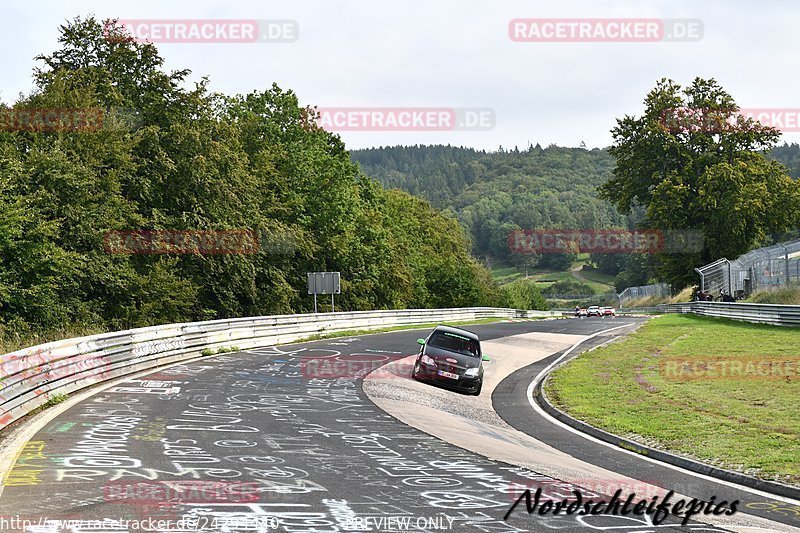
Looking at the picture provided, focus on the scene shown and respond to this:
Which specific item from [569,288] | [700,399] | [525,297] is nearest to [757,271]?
[700,399]

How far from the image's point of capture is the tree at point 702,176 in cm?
5938

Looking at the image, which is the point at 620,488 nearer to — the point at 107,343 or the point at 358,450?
the point at 358,450

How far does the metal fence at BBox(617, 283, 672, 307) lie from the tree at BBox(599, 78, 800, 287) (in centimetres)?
2329

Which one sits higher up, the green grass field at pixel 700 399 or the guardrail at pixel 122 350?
the guardrail at pixel 122 350

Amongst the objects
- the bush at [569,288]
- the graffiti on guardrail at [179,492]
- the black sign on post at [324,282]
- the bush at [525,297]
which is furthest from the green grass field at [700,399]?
the bush at [569,288]

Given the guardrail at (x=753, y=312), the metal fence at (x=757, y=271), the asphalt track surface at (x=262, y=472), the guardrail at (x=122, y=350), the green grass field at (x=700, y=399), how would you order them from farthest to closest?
the metal fence at (x=757, y=271), the guardrail at (x=753, y=312), the guardrail at (x=122, y=350), the green grass field at (x=700, y=399), the asphalt track surface at (x=262, y=472)

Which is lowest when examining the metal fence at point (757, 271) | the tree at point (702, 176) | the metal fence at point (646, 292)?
the metal fence at point (646, 292)

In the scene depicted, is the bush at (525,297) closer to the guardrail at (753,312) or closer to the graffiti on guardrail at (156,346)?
A: the guardrail at (753,312)

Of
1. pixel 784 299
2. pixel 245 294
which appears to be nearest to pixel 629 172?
pixel 784 299

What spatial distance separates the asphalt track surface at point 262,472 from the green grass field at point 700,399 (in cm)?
122

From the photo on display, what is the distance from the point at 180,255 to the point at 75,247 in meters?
7.80

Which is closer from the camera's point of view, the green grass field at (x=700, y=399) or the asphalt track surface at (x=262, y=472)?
the asphalt track surface at (x=262, y=472)

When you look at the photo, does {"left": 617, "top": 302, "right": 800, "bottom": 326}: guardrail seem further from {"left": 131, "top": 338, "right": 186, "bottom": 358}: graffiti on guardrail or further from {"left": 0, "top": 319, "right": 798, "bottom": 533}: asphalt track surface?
{"left": 131, "top": 338, "right": 186, "bottom": 358}: graffiti on guardrail

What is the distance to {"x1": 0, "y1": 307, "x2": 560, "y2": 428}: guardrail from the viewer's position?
47.1 feet
